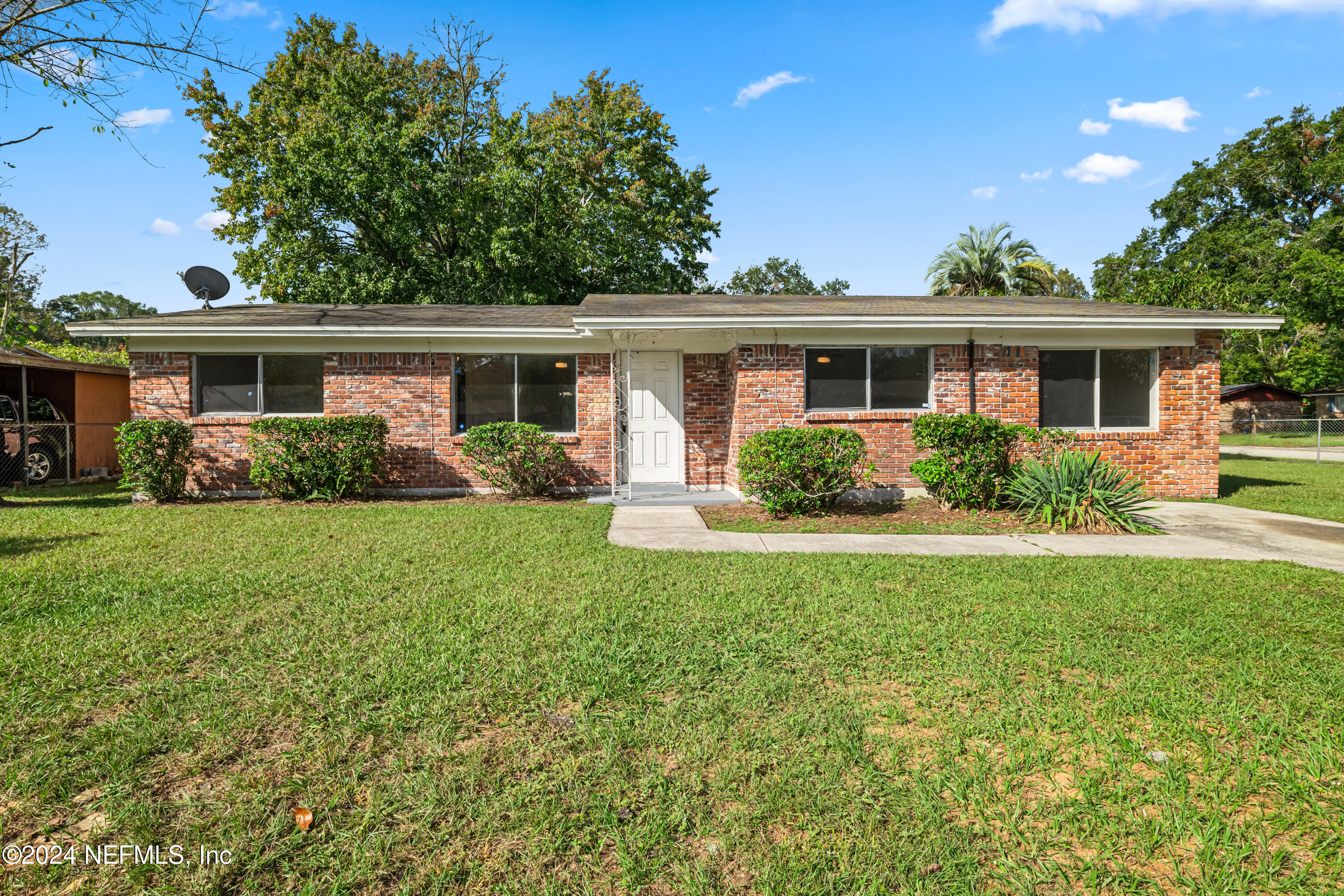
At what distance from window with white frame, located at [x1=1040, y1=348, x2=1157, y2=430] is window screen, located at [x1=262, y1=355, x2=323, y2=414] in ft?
40.3

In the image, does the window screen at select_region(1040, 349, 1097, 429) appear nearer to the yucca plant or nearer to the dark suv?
the yucca plant

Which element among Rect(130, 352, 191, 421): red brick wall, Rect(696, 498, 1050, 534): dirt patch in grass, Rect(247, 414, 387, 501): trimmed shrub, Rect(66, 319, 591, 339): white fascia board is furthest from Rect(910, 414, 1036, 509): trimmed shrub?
Rect(130, 352, 191, 421): red brick wall

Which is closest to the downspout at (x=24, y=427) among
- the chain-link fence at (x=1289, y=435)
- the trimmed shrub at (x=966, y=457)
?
the trimmed shrub at (x=966, y=457)

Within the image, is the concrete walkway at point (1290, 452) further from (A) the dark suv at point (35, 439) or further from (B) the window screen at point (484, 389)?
(A) the dark suv at point (35, 439)

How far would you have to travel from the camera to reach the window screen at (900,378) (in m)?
10.4

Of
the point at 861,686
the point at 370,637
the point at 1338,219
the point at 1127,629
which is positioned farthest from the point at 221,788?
the point at 1338,219

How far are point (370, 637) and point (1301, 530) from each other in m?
10.2

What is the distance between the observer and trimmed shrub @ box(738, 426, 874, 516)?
8.49m

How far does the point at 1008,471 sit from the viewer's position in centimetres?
923

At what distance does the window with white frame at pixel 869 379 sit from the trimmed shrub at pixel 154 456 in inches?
390

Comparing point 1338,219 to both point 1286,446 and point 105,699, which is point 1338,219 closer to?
point 1286,446

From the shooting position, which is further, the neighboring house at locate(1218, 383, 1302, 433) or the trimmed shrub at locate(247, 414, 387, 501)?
the neighboring house at locate(1218, 383, 1302, 433)

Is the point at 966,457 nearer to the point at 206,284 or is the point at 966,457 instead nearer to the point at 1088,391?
the point at 1088,391

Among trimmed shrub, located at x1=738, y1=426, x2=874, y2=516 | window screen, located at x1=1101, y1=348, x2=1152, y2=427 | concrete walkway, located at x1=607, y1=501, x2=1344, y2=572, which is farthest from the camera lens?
window screen, located at x1=1101, y1=348, x2=1152, y2=427
